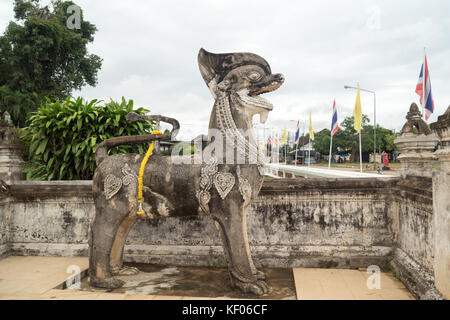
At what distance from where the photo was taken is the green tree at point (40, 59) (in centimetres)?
1883

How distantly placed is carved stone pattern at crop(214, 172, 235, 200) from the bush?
3017 millimetres

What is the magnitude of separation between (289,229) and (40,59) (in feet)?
68.6

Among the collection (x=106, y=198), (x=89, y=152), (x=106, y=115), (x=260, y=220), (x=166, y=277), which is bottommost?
(x=166, y=277)

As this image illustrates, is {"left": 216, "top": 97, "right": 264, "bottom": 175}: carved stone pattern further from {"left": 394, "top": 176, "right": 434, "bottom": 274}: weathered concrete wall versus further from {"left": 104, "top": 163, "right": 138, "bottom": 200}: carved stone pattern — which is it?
{"left": 394, "top": 176, "right": 434, "bottom": 274}: weathered concrete wall

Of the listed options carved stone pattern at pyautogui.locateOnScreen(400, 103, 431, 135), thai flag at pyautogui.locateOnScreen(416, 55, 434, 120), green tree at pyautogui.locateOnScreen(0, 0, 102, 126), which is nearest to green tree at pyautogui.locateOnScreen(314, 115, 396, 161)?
thai flag at pyautogui.locateOnScreen(416, 55, 434, 120)

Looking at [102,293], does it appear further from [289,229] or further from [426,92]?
[426,92]

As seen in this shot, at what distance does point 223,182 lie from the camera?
11.8ft

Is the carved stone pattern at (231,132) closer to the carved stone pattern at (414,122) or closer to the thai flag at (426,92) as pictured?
the carved stone pattern at (414,122)

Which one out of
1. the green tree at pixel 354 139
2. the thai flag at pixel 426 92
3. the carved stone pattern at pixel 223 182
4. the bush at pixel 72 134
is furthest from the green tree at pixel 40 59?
the green tree at pixel 354 139

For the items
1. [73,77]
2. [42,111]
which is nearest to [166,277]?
[42,111]

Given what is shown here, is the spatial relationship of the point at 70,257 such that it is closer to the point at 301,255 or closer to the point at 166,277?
the point at 166,277

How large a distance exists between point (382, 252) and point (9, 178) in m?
6.12

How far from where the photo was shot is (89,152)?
5.64 metres

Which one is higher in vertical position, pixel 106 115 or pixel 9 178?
pixel 106 115
